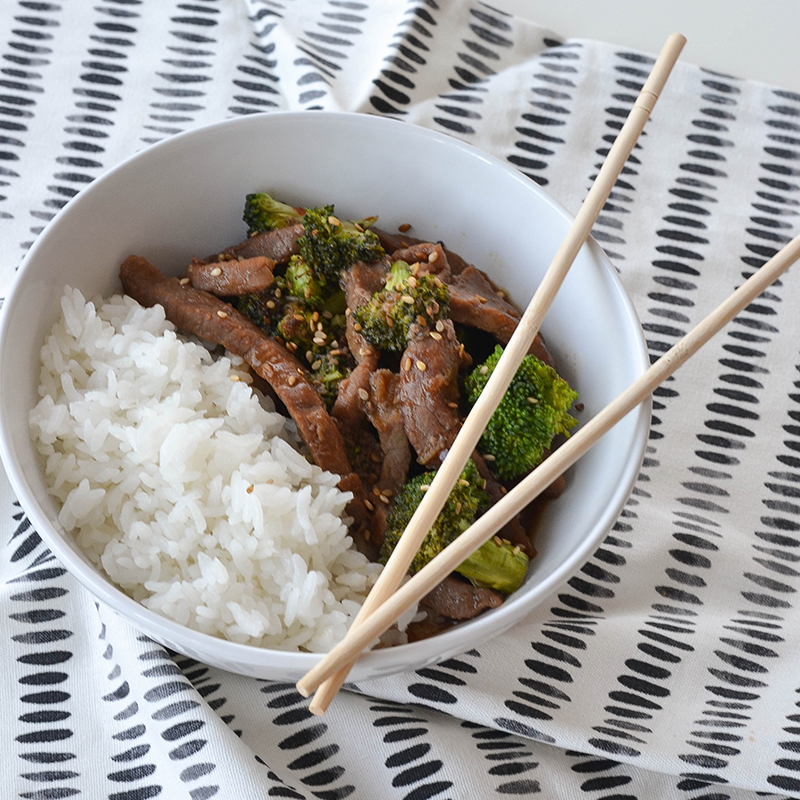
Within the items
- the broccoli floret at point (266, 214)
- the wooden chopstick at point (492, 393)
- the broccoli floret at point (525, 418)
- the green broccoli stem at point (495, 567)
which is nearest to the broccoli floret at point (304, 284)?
the broccoli floret at point (266, 214)

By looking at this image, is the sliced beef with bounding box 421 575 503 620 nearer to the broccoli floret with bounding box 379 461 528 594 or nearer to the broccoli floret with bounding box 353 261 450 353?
the broccoli floret with bounding box 379 461 528 594

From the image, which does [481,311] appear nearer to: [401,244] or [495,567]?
[401,244]

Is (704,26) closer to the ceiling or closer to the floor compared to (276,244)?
closer to the ceiling

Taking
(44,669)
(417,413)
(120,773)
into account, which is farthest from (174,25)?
(120,773)

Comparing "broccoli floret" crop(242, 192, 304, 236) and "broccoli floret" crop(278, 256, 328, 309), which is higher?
"broccoli floret" crop(242, 192, 304, 236)

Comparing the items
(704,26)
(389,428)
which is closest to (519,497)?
(389,428)

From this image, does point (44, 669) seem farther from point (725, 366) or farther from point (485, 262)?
point (725, 366)

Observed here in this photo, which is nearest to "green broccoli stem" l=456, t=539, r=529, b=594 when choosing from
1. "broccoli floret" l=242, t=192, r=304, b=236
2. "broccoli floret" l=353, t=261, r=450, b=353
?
"broccoli floret" l=353, t=261, r=450, b=353
